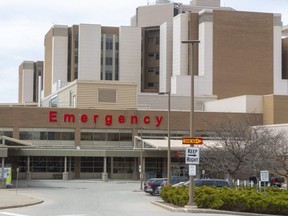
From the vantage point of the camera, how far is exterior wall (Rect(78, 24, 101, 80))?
4158 inches

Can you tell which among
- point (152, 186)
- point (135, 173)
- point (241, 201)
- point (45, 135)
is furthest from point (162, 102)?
point (241, 201)

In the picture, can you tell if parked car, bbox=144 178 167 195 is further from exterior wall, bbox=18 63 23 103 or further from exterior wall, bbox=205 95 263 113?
exterior wall, bbox=18 63 23 103

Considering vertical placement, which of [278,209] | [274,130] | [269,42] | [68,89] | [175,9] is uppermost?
[175,9]

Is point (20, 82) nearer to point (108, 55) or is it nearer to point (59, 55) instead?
point (59, 55)

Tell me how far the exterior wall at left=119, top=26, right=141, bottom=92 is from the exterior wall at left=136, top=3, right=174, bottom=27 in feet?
15.5

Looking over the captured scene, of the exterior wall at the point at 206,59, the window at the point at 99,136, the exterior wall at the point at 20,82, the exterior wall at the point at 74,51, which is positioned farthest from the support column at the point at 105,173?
the exterior wall at the point at 20,82

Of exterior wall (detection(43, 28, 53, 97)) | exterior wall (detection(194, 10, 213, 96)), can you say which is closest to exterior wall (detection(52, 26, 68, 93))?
exterior wall (detection(43, 28, 53, 97))

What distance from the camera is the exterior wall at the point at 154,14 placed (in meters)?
110

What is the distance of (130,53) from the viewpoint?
10738cm

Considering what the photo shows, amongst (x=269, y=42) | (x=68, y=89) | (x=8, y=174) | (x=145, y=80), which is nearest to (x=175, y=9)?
(x=145, y=80)

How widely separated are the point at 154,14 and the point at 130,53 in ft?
30.6

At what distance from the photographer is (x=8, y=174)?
177 feet

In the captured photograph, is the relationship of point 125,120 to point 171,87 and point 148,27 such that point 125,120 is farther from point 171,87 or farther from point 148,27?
point 148,27

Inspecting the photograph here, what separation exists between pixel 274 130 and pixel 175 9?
167 ft
